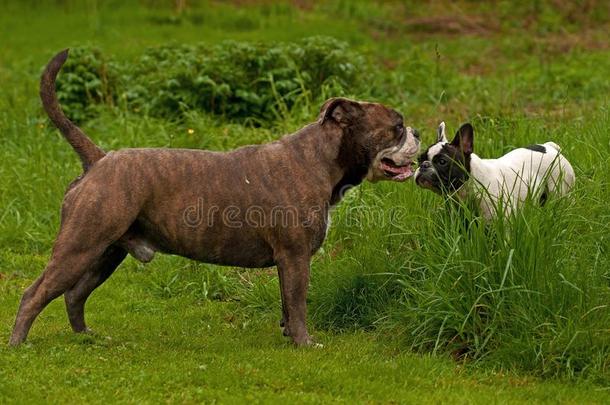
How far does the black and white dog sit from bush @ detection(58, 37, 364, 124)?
5.13 meters

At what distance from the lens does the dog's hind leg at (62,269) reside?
7387 mm

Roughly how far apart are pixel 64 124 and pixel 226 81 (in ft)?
22.3

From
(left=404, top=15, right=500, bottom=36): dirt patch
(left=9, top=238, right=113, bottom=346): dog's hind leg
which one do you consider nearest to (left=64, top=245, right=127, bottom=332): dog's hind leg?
(left=9, top=238, right=113, bottom=346): dog's hind leg

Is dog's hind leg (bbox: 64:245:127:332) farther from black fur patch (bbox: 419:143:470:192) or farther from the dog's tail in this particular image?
black fur patch (bbox: 419:143:470:192)

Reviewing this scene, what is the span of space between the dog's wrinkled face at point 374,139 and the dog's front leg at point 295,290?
0.83 m

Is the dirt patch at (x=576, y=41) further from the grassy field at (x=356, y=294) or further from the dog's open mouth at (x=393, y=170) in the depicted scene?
the dog's open mouth at (x=393, y=170)

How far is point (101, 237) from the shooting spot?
24.3 feet

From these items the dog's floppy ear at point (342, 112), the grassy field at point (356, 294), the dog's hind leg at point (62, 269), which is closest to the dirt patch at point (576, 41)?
the grassy field at point (356, 294)

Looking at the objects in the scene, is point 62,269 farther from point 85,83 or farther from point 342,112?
point 85,83

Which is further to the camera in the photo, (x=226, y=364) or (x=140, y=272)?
(x=140, y=272)

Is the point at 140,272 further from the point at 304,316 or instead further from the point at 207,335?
the point at 304,316

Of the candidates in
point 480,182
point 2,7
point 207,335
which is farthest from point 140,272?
point 2,7

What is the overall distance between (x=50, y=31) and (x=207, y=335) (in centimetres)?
1557

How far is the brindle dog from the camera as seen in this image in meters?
7.43
